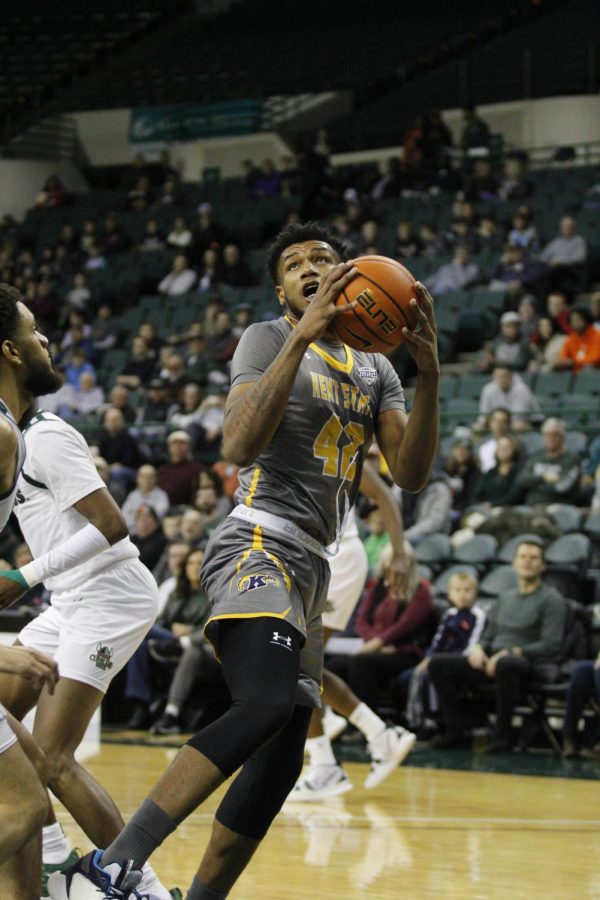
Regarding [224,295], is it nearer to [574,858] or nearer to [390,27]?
[390,27]

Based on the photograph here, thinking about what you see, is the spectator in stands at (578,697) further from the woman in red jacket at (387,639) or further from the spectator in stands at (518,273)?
the spectator in stands at (518,273)

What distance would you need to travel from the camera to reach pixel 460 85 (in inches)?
943

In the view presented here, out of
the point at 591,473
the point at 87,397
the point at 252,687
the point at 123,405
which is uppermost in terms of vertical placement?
the point at 252,687

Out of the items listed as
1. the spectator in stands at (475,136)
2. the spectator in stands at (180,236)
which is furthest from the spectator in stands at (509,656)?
the spectator in stands at (475,136)

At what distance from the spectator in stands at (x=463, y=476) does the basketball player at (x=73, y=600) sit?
6.83 m

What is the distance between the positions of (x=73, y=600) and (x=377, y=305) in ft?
5.21

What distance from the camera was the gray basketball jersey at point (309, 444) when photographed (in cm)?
410

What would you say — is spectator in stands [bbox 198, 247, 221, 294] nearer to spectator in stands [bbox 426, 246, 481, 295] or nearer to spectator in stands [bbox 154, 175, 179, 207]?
spectator in stands [bbox 154, 175, 179, 207]

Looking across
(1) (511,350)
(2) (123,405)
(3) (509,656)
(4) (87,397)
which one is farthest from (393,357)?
(3) (509,656)

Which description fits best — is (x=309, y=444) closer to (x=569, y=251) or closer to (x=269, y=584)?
(x=269, y=584)

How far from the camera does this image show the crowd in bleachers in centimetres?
1061

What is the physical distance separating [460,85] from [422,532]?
14.8m

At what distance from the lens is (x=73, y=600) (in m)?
4.75

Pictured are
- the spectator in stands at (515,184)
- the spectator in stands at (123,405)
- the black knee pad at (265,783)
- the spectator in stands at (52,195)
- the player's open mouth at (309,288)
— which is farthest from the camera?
the spectator in stands at (52,195)
